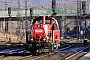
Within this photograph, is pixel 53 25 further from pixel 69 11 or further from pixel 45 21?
pixel 69 11

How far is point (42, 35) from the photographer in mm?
25016

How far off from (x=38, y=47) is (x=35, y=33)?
1453mm

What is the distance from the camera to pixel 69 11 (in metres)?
96.4

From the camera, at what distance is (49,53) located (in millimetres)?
26688

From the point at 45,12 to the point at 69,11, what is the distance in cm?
812

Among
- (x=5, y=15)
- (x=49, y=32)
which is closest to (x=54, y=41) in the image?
(x=49, y=32)

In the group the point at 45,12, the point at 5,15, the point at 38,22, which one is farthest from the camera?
the point at 45,12

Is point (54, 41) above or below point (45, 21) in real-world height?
below

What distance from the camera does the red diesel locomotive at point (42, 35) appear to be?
79.9 ft

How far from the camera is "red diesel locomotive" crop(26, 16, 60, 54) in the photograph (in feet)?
79.9

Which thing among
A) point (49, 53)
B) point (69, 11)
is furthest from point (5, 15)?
point (49, 53)

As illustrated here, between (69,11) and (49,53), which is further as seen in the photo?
(69,11)

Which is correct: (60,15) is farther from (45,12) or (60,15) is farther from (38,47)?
(38,47)

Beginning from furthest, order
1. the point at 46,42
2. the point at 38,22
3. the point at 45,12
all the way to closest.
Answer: the point at 45,12, the point at 38,22, the point at 46,42
